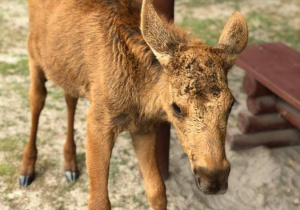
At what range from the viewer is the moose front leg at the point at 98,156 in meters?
4.01

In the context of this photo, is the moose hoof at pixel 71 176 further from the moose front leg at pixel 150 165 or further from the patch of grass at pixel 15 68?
the patch of grass at pixel 15 68

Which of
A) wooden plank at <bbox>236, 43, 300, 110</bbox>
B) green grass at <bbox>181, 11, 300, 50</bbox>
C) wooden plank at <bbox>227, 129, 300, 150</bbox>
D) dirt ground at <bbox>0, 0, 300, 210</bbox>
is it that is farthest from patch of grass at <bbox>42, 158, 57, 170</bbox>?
green grass at <bbox>181, 11, 300, 50</bbox>

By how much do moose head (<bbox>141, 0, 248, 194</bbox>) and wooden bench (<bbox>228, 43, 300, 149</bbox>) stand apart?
7.92 ft

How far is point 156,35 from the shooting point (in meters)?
3.44

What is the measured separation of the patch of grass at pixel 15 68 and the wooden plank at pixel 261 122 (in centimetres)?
335

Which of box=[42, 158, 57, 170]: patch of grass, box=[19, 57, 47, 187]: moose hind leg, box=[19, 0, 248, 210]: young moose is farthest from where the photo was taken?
box=[42, 158, 57, 170]: patch of grass

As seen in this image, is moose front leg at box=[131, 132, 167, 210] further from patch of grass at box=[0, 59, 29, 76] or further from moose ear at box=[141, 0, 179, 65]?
patch of grass at box=[0, 59, 29, 76]

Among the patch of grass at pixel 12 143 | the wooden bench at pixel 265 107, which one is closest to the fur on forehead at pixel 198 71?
the wooden bench at pixel 265 107

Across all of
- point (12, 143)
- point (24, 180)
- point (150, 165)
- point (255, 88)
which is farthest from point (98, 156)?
point (255, 88)

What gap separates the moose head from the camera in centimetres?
315

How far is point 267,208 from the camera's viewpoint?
521 centimetres

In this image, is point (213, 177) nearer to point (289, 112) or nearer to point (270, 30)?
point (289, 112)

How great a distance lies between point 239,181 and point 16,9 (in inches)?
247

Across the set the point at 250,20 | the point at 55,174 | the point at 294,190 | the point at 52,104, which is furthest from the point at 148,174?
the point at 250,20
